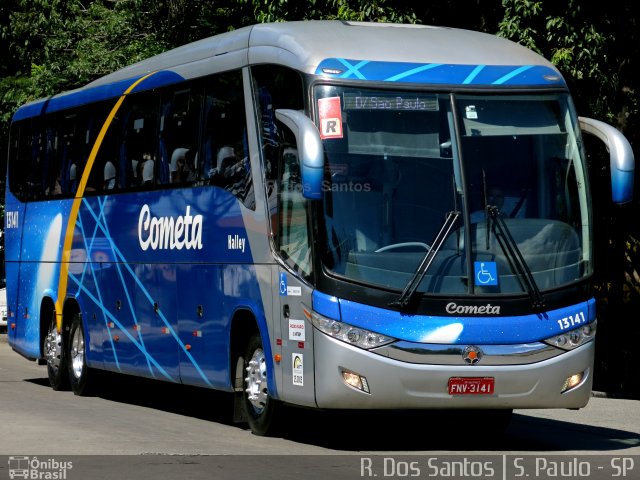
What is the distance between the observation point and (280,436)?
13453mm

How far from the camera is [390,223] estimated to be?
479 inches

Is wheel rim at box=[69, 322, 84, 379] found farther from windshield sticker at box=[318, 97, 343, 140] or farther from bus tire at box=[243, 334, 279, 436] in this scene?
windshield sticker at box=[318, 97, 343, 140]

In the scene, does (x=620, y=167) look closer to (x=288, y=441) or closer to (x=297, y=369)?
(x=297, y=369)

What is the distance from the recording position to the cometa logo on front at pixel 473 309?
1212 centimetres

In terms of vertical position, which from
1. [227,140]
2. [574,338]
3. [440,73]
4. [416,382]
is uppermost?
[440,73]

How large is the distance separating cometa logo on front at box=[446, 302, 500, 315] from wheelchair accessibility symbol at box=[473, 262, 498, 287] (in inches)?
7.4

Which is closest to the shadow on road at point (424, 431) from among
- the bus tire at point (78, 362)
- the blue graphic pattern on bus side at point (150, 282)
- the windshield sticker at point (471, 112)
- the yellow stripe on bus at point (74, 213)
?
the blue graphic pattern on bus side at point (150, 282)

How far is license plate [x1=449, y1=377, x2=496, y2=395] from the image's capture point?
12.1 metres

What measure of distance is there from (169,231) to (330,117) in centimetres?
378

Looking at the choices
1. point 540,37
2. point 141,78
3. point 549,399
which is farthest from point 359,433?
point 540,37

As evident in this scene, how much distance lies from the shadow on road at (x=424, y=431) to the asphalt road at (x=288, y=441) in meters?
0.02

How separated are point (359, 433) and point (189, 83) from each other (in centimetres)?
410

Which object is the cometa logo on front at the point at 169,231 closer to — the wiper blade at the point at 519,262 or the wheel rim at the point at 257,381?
the wheel rim at the point at 257,381

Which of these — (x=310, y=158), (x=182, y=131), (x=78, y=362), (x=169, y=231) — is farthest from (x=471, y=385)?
(x=78, y=362)
